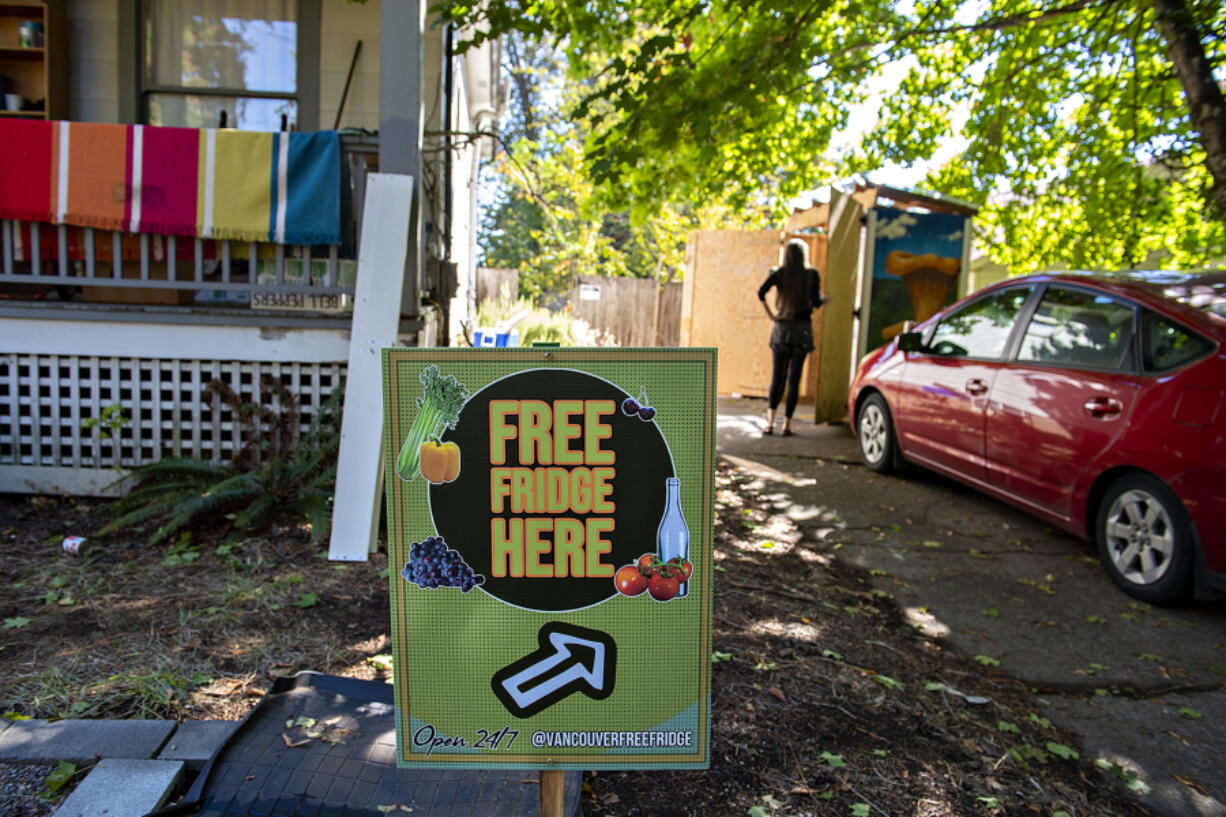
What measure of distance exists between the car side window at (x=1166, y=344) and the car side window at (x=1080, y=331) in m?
0.10

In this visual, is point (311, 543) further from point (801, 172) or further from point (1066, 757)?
point (801, 172)

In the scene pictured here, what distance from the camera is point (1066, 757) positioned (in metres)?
3.08

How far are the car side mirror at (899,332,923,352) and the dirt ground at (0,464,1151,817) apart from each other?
2446mm

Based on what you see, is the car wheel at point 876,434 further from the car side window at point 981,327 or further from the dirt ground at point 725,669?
the dirt ground at point 725,669

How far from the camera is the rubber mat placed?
2.44 m

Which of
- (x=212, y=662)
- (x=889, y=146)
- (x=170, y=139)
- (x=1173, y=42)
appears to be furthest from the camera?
(x=889, y=146)

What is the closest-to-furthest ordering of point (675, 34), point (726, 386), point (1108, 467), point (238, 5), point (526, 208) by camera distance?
point (1108, 467) → point (675, 34) → point (238, 5) → point (726, 386) → point (526, 208)

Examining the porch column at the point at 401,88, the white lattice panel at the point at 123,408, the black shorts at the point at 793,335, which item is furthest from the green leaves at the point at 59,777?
the black shorts at the point at 793,335

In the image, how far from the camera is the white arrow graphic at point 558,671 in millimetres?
1918

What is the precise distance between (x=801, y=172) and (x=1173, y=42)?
4.99 m

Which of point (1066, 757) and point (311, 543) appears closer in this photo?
point (1066, 757)

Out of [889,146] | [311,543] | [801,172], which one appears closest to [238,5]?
[311,543]

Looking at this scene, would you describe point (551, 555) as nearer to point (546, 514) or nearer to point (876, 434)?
point (546, 514)

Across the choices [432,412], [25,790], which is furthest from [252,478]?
[432,412]
